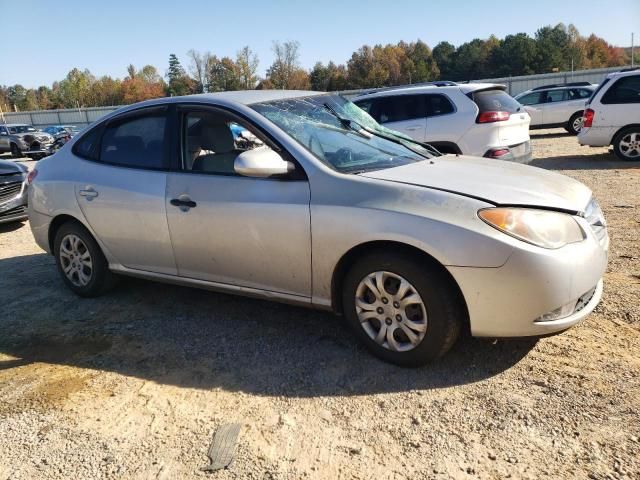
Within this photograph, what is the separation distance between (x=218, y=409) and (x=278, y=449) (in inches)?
20.4

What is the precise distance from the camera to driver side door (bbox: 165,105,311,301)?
342cm

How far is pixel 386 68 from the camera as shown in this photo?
273 feet

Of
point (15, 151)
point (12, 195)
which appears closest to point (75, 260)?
point (12, 195)

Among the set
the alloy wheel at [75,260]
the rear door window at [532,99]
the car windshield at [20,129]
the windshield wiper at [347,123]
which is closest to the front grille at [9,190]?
the alloy wheel at [75,260]

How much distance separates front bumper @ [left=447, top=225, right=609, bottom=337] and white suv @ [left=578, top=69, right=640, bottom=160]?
342 inches

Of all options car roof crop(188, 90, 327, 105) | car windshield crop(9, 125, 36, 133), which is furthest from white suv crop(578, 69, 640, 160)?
car windshield crop(9, 125, 36, 133)

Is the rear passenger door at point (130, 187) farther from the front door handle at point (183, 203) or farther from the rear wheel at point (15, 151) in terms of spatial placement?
the rear wheel at point (15, 151)

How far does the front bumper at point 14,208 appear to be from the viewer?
317 inches

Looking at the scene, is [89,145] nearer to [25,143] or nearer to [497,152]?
[497,152]

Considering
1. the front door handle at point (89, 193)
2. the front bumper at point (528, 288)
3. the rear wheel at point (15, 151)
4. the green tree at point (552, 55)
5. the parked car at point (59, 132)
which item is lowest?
the rear wheel at point (15, 151)

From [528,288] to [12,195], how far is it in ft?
26.2

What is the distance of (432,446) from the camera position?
100 inches

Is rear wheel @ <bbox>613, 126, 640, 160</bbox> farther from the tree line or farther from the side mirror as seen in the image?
the tree line

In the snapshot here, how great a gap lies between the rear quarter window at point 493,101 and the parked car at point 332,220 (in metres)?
4.13
